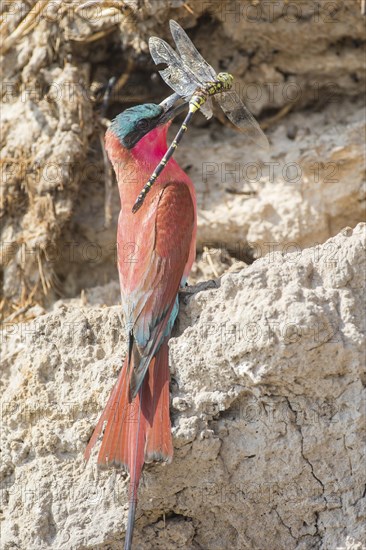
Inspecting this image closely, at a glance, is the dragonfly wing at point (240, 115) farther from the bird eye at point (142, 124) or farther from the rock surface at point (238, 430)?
the rock surface at point (238, 430)

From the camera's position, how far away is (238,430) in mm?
3414

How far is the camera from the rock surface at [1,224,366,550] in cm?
328

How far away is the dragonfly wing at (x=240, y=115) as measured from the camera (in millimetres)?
4328

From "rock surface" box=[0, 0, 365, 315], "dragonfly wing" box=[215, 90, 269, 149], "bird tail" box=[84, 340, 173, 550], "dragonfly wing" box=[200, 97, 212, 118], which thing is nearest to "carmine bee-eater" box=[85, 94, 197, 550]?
"bird tail" box=[84, 340, 173, 550]

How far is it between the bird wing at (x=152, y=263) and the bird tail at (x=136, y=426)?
5 cm

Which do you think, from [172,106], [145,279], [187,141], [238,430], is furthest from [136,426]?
[187,141]

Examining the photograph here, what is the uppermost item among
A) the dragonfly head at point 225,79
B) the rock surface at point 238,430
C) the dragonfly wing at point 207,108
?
the dragonfly head at point 225,79

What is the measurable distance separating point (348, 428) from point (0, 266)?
83.2 inches

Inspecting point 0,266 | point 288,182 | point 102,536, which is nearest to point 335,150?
point 288,182

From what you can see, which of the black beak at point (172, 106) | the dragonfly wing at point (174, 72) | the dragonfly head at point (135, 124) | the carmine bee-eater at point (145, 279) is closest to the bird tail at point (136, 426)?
the carmine bee-eater at point (145, 279)

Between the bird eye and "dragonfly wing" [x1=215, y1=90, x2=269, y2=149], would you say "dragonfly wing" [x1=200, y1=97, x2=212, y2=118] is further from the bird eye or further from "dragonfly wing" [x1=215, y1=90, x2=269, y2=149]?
the bird eye

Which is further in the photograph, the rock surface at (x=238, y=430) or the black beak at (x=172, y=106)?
the black beak at (x=172, y=106)

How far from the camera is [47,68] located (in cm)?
492

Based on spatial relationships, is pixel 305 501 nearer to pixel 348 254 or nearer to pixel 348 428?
pixel 348 428
